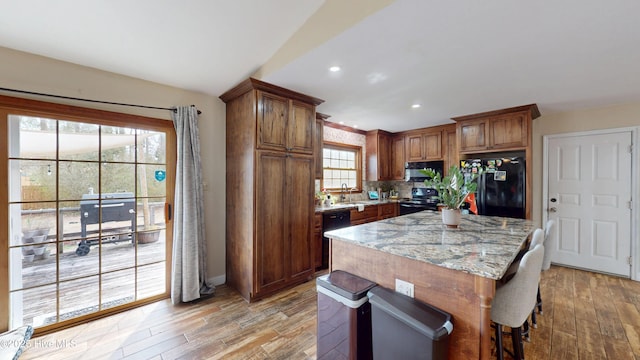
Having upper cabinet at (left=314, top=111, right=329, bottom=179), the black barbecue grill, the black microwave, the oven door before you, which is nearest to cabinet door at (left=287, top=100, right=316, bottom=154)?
upper cabinet at (left=314, top=111, right=329, bottom=179)

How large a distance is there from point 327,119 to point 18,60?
3500 mm

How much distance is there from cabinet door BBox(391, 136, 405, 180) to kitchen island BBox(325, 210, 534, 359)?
313 cm

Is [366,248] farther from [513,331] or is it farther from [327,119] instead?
[327,119]

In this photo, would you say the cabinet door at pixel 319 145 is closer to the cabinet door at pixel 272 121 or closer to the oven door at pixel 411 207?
the cabinet door at pixel 272 121

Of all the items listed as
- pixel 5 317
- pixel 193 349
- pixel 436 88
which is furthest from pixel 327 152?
pixel 5 317

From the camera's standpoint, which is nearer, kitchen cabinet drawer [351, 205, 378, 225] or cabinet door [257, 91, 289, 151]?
cabinet door [257, 91, 289, 151]

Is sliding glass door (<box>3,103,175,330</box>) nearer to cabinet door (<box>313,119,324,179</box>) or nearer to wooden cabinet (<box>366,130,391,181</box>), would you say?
cabinet door (<box>313,119,324,179</box>)

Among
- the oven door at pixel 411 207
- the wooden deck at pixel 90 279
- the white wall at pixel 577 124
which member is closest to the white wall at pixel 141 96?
the wooden deck at pixel 90 279

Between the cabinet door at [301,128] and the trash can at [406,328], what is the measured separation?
2010mm

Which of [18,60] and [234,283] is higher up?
[18,60]

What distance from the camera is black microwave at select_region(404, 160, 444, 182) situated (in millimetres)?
4805

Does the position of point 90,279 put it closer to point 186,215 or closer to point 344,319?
point 186,215

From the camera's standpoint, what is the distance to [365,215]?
14.0 feet

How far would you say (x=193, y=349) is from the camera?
1.96m
